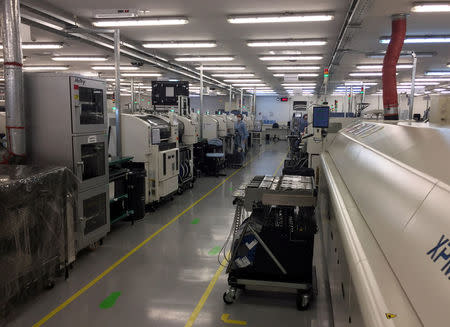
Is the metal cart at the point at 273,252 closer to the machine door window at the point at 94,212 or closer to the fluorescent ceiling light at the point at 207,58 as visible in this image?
the machine door window at the point at 94,212

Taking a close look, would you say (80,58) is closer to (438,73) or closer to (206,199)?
(206,199)

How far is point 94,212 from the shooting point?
4.28 m

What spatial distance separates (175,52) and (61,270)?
7.61m

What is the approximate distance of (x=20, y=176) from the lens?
9.93 ft

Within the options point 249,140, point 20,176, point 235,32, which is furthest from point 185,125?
point 249,140

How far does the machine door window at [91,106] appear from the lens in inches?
158

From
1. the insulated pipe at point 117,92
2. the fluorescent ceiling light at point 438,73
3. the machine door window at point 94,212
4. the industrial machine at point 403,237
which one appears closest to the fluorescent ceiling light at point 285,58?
the insulated pipe at point 117,92

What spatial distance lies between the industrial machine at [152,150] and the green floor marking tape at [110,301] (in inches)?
111

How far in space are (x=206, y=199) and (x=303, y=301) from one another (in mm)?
4201

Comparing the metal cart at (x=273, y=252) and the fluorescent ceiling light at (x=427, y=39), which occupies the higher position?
the fluorescent ceiling light at (x=427, y=39)

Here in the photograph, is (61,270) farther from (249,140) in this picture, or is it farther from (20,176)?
(249,140)

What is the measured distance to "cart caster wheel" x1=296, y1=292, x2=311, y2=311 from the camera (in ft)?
10.1

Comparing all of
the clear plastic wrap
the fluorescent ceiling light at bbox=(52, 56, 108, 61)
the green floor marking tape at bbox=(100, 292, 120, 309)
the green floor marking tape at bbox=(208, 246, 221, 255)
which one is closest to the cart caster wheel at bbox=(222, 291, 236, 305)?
the green floor marking tape at bbox=(100, 292, 120, 309)

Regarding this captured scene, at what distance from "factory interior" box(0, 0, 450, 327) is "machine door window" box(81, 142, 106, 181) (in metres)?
0.02
